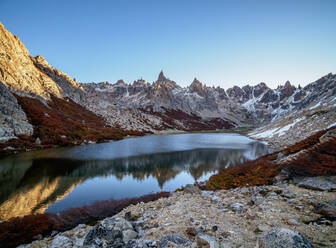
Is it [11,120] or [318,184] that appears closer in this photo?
[318,184]

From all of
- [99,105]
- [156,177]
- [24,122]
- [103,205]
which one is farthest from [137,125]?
[103,205]

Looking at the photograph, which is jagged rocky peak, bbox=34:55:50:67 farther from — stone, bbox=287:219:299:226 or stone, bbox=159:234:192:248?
stone, bbox=287:219:299:226

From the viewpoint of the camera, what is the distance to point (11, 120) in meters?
43.2

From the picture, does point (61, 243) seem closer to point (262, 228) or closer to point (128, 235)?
point (128, 235)

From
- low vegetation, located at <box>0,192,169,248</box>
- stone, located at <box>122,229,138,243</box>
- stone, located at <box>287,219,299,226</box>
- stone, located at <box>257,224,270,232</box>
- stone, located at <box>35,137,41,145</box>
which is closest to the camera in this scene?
stone, located at <box>257,224,270,232</box>

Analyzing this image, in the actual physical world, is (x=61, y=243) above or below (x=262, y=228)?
below

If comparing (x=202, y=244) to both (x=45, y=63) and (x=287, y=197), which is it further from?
(x=45, y=63)

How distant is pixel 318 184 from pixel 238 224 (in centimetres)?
709

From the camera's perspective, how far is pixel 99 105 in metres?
124

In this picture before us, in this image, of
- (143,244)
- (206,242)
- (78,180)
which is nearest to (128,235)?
(143,244)

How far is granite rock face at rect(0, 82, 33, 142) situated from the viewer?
1572 inches

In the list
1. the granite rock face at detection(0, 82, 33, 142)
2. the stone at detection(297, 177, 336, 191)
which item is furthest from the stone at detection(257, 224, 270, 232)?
the granite rock face at detection(0, 82, 33, 142)

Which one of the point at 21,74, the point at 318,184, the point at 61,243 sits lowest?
the point at 61,243

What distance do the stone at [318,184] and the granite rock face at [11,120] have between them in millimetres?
54799
